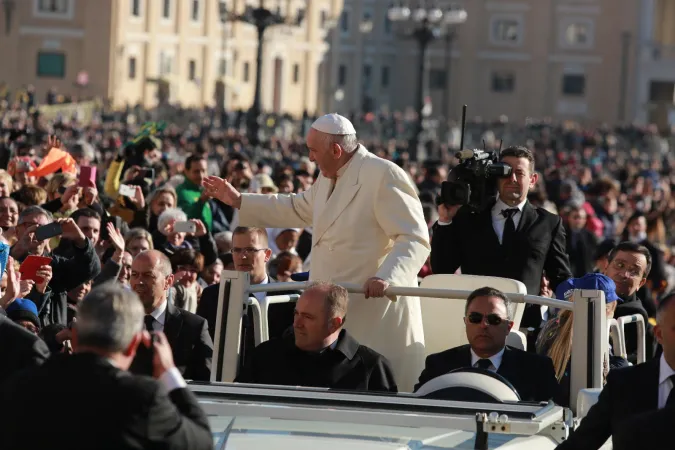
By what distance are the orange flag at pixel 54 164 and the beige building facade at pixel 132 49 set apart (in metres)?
60.0

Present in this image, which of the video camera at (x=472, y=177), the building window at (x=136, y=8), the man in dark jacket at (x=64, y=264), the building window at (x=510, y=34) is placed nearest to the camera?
the man in dark jacket at (x=64, y=264)

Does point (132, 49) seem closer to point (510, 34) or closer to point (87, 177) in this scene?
point (510, 34)

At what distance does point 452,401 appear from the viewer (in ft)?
24.7

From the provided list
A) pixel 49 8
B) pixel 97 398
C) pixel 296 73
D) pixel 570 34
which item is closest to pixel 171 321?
pixel 97 398

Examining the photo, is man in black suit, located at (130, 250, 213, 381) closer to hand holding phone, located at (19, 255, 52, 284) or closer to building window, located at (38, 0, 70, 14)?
hand holding phone, located at (19, 255, 52, 284)

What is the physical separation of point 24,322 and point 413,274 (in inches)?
78.2

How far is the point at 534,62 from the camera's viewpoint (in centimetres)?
10088

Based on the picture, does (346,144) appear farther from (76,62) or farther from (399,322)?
(76,62)

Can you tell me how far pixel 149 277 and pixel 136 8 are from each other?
7124cm

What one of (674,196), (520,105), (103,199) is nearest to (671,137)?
(520,105)

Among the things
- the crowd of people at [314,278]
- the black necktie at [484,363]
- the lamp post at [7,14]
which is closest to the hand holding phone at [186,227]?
the crowd of people at [314,278]

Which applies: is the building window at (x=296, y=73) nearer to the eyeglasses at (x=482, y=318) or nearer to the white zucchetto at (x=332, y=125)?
the white zucchetto at (x=332, y=125)

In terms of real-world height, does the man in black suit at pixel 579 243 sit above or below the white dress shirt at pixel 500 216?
below

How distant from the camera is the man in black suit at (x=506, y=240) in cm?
1140
